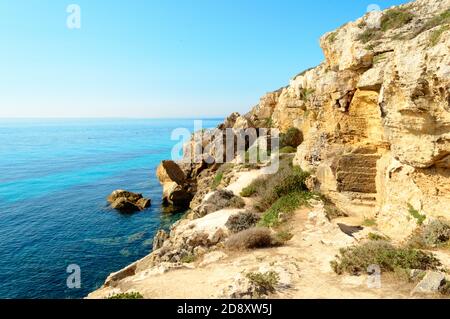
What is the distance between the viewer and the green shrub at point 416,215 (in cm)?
1058

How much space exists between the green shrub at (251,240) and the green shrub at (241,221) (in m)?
2.02

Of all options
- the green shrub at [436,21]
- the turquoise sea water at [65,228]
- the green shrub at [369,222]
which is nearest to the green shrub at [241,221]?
the green shrub at [369,222]

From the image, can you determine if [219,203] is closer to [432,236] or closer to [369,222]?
[369,222]

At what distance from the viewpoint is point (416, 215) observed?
35.6 ft

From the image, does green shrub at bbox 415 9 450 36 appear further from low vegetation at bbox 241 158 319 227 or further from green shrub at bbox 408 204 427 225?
low vegetation at bbox 241 158 319 227

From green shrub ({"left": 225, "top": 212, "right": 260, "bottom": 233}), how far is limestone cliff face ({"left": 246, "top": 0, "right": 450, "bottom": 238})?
177 inches

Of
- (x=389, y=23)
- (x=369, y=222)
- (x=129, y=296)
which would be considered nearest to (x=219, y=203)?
(x=369, y=222)

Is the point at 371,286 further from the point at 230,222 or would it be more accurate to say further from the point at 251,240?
the point at 230,222

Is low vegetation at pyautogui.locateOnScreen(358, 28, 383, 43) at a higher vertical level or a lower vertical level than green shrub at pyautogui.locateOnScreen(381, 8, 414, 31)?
lower

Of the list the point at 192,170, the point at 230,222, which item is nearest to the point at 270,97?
the point at 192,170

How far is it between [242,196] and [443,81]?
14.0 metres

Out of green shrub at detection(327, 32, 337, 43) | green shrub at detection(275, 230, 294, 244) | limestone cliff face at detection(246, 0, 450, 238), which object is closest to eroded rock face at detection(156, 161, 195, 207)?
limestone cliff face at detection(246, 0, 450, 238)

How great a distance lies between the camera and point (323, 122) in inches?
708

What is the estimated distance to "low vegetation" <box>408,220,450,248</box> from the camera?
9586 millimetres
